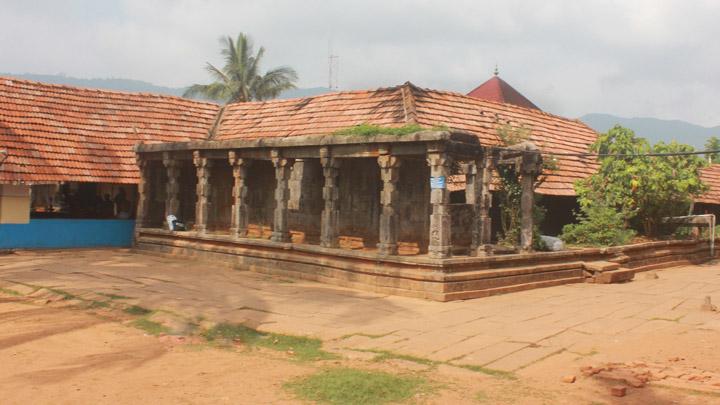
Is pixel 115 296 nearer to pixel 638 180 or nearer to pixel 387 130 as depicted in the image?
pixel 387 130

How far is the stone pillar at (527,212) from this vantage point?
12.4 m

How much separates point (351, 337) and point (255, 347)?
3.67 feet

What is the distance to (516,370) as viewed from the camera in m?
6.10

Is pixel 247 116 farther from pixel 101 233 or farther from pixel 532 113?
pixel 532 113

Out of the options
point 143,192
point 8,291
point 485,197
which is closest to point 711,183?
point 485,197

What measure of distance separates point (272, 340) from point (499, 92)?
2232 cm

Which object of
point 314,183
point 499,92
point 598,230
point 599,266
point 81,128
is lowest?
point 599,266

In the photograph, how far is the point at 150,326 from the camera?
7.96 m

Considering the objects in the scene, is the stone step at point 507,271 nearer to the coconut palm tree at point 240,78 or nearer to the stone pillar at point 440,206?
the stone pillar at point 440,206

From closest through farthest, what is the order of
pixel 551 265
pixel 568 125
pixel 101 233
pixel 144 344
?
pixel 144 344 < pixel 551 265 < pixel 101 233 < pixel 568 125

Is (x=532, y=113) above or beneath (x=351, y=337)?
above

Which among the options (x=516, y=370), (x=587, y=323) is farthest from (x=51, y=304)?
(x=587, y=323)

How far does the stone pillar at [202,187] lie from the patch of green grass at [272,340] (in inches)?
283

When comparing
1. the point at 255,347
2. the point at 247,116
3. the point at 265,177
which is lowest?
the point at 255,347
